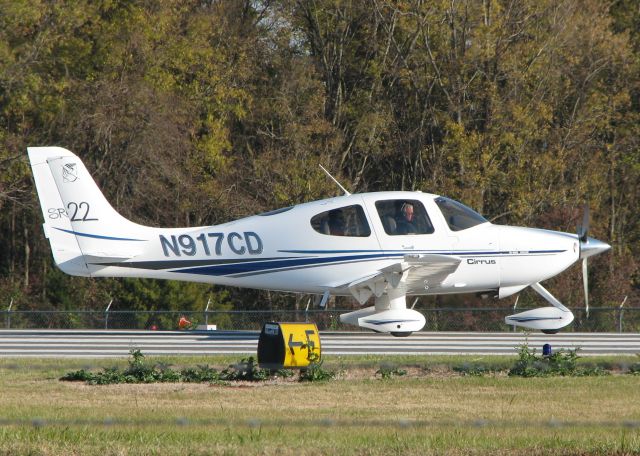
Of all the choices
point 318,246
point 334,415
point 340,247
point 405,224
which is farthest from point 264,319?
point 334,415

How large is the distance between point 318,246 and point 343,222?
0.67 meters

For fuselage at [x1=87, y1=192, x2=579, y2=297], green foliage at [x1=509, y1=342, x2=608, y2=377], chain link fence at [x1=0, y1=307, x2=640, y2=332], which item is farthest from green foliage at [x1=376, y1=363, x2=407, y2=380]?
chain link fence at [x1=0, y1=307, x2=640, y2=332]

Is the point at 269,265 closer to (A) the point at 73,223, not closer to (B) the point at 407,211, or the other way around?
(B) the point at 407,211

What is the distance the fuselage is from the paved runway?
115 cm

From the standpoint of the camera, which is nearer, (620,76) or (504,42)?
(504,42)

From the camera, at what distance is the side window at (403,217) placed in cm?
2105

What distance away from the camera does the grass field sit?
9.97m

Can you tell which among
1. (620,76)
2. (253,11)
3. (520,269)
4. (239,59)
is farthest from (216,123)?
(520,269)

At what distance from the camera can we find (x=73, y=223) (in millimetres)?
21281

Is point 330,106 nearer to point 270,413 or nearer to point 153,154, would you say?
point 153,154

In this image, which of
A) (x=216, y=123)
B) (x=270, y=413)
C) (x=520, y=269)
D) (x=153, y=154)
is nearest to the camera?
(x=270, y=413)

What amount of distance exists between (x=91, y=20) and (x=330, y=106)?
8.40 metres

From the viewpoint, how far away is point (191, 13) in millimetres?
37656

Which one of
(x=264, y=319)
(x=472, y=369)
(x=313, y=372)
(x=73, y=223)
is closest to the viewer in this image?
(x=313, y=372)
